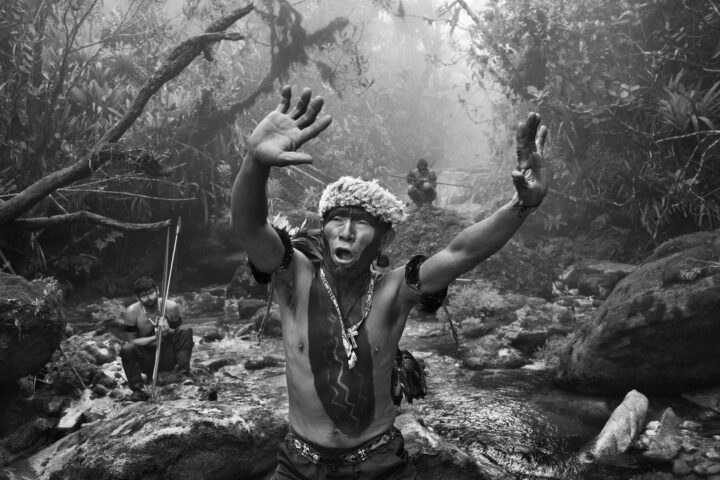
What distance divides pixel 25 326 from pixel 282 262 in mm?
4208

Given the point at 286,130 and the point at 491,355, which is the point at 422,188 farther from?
the point at 286,130

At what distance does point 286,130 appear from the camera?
6.81 ft

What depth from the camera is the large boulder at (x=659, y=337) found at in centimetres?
577

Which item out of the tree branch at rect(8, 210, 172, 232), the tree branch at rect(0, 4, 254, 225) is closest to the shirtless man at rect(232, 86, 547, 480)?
the tree branch at rect(8, 210, 172, 232)

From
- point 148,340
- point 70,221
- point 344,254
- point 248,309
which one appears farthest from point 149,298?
point 248,309

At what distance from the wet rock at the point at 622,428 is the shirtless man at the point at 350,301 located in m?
3.10

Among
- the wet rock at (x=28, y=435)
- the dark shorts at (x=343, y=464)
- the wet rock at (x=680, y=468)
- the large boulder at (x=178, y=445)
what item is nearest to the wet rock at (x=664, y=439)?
the wet rock at (x=680, y=468)

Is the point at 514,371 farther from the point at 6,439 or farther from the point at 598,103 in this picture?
the point at 598,103

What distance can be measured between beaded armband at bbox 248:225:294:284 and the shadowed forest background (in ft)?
15.3

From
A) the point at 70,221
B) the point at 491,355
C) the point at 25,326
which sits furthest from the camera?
the point at 491,355

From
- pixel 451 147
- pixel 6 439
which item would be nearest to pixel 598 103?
pixel 6 439

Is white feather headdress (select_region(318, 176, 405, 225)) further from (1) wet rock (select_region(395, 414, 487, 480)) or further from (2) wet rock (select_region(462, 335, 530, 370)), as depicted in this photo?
(2) wet rock (select_region(462, 335, 530, 370))

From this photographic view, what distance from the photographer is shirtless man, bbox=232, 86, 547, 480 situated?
7.55ft

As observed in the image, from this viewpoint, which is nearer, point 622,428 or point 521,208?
point 521,208
